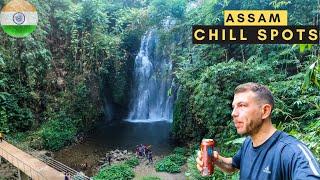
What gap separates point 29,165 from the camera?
1261 centimetres

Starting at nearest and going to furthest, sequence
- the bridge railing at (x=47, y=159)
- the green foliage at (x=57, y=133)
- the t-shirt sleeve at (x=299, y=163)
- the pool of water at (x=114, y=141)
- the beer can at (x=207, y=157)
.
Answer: the t-shirt sleeve at (x=299, y=163) < the beer can at (x=207, y=157) < the bridge railing at (x=47, y=159) < the pool of water at (x=114, y=141) < the green foliage at (x=57, y=133)

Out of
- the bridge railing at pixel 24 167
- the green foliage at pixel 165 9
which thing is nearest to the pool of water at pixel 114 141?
the bridge railing at pixel 24 167

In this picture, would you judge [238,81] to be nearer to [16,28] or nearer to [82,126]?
[16,28]

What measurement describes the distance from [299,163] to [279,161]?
157 mm

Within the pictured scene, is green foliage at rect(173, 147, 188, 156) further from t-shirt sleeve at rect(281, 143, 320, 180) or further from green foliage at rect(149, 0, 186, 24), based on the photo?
t-shirt sleeve at rect(281, 143, 320, 180)

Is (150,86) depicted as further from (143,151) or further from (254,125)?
(254,125)

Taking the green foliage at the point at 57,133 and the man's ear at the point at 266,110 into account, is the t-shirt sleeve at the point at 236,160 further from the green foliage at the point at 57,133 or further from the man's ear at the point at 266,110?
the green foliage at the point at 57,133

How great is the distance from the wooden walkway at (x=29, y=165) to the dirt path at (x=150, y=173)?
3973 mm

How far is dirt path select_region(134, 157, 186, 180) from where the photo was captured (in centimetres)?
1493

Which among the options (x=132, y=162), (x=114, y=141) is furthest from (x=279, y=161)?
(x=114, y=141)

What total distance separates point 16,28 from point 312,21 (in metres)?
11.1

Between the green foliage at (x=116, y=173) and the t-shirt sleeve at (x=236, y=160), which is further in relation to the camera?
the green foliage at (x=116, y=173)

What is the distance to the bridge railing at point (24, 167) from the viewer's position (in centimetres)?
1160

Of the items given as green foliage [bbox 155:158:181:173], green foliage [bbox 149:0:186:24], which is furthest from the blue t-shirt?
green foliage [bbox 149:0:186:24]
